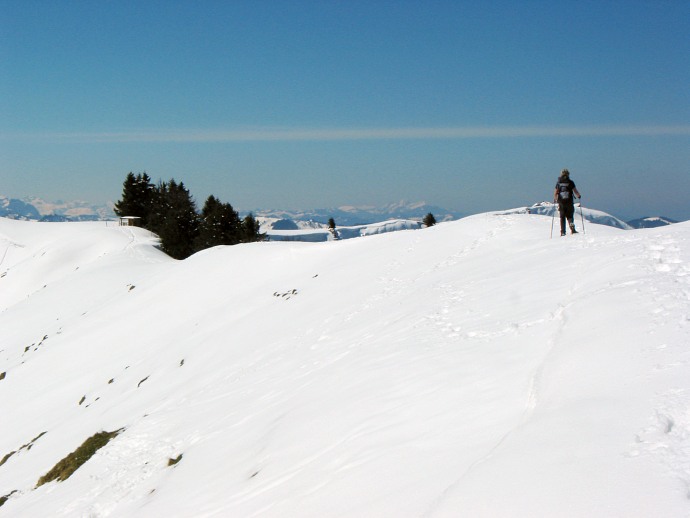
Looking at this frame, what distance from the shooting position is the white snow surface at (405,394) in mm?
5645

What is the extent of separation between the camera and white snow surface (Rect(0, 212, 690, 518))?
18.5 feet

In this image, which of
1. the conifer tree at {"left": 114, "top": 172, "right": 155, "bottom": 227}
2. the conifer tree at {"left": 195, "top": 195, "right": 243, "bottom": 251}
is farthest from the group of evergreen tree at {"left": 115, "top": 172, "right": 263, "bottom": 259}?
the conifer tree at {"left": 114, "top": 172, "right": 155, "bottom": 227}

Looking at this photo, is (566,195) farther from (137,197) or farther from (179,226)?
(137,197)

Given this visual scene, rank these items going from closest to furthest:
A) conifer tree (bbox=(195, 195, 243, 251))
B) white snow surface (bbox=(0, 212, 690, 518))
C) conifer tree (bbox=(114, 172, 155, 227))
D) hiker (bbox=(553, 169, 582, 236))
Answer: white snow surface (bbox=(0, 212, 690, 518)) → hiker (bbox=(553, 169, 582, 236)) → conifer tree (bbox=(195, 195, 243, 251)) → conifer tree (bbox=(114, 172, 155, 227))

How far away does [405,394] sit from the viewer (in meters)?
9.54

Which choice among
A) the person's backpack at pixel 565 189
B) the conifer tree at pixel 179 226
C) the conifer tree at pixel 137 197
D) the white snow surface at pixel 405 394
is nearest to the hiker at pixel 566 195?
the person's backpack at pixel 565 189

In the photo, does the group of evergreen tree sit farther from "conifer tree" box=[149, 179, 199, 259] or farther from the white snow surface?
the white snow surface

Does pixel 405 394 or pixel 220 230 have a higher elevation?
pixel 220 230

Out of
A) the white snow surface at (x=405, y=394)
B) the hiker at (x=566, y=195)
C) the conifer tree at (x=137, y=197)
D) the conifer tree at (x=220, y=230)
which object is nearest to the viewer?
the white snow surface at (x=405, y=394)

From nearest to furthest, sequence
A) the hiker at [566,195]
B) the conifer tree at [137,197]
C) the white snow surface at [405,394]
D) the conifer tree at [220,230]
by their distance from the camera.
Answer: the white snow surface at [405,394] → the hiker at [566,195] → the conifer tree at [220,230] → the conifer tree at [137,197]

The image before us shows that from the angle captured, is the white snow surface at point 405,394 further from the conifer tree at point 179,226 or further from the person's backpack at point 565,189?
the conifer tree at point 179,226

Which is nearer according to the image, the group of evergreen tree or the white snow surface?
the white snow surface

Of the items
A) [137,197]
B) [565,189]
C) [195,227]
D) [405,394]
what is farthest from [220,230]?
[405,394]

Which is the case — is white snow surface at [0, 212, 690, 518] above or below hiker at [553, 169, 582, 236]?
below
